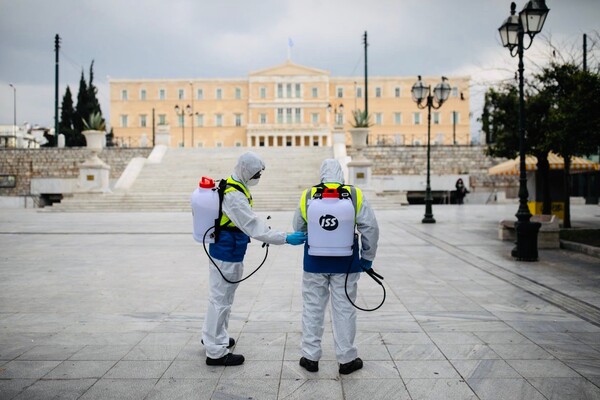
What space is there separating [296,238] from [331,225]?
33 centimetres

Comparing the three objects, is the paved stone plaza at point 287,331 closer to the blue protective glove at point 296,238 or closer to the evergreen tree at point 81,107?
the blue protective glove at point 296,238

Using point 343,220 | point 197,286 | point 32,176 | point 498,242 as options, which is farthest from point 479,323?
point 32,176

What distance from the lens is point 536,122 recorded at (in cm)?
1519

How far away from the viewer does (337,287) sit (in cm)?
429

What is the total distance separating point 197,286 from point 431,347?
3.82 meters

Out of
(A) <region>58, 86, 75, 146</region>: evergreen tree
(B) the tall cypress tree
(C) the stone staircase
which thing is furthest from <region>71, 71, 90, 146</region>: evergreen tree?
(C) the stone staircase

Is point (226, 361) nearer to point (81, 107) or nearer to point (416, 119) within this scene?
point (81, 107)

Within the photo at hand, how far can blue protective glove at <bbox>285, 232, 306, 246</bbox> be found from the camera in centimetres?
420

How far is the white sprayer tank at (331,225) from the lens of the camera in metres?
4.05

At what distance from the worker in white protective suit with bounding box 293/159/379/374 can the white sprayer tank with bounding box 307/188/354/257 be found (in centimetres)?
15

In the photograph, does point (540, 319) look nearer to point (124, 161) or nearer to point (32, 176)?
point (124, 161)

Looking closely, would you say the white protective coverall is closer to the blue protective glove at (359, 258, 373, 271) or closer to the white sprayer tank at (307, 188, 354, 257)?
the white sprayer tank at (307, 188, 354, 257)

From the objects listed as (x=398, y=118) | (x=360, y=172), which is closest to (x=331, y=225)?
(x=360, y=172)

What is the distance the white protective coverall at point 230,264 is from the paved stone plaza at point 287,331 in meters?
0.24
